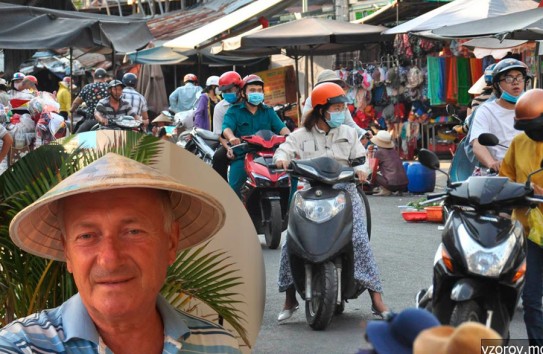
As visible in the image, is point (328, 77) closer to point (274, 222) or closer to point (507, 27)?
point (274, 222)

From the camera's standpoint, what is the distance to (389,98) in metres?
21.1

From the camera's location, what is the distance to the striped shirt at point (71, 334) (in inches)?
98.3

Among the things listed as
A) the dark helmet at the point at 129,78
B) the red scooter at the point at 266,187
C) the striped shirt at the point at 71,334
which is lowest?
the red scooter at the point at 266,187

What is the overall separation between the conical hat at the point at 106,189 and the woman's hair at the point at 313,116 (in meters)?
4.92

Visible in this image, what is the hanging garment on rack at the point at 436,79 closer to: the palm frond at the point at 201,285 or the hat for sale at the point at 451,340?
the palm frond at the point at 201,285

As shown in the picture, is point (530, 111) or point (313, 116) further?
point (313, 116)

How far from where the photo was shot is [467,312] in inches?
208

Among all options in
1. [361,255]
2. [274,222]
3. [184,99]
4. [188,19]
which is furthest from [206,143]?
[188,19]

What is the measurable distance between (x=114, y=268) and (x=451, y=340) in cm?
145

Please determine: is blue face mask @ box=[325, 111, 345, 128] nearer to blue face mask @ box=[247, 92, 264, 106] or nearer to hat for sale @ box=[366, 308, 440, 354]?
blue face mask @ box=[247, 92, 264, 106]

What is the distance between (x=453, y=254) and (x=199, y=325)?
9.26ft

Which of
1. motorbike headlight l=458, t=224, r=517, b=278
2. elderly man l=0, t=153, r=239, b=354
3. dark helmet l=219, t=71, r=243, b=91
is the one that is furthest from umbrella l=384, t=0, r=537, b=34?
elderly man l=0, t=153, r=239, b=354

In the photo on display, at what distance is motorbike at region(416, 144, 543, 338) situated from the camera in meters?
5.30

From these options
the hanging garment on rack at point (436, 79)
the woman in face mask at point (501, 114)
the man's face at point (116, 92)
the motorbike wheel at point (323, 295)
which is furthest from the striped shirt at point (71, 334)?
the hanging garment on rack at point (436, 79)
